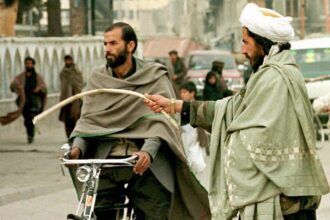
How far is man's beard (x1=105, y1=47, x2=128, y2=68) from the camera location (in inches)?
337

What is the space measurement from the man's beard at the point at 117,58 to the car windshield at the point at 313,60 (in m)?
17.2

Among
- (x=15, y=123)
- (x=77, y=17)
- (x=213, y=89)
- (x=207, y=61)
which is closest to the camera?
(x=213, y=89)

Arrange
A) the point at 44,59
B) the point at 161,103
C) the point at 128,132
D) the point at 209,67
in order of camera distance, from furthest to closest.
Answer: the point at 209,67, the point at 44,59, the point at 128,132, the point at 161,103

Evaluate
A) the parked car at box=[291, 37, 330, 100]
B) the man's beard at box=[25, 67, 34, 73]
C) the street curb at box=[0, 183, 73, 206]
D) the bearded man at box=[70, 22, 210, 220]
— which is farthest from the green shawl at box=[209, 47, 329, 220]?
the parked car at box=[291, 37, 330, 100]

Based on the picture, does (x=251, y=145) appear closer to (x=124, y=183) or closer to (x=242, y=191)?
(x=242, y=191)

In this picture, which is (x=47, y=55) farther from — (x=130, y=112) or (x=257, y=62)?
(x=257, y=62)

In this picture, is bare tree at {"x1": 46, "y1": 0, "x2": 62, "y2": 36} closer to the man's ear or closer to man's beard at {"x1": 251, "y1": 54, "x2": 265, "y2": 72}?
the man's ear

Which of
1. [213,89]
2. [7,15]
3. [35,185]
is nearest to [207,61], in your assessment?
[7,15]

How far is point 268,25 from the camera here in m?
6.44

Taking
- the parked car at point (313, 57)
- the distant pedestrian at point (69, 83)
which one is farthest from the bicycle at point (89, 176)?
the parked car at point (313, 57)

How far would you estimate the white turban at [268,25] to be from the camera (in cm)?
644

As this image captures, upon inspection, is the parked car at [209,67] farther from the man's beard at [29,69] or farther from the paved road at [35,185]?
the paved road at [35,185]

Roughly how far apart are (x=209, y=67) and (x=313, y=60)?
11.9 meters

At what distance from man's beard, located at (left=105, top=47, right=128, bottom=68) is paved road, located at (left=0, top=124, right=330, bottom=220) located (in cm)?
483
